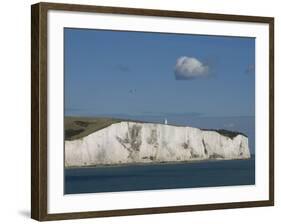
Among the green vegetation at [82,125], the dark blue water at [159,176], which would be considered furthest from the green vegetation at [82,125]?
the dark blue water at [159,176]

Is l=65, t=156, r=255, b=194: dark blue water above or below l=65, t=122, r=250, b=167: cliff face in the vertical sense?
below

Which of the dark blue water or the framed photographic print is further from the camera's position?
the dark blue water

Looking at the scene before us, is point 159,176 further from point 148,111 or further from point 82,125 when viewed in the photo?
point 82,125

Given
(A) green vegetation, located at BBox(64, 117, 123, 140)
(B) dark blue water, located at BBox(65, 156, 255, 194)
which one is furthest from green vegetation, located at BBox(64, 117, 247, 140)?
(B) dark blue water, located at BBox(65, 156, 255, 194)

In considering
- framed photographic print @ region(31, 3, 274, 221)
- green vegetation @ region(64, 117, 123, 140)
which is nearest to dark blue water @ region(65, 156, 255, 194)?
framed photographic print @ region(31, 3, 274, 221)

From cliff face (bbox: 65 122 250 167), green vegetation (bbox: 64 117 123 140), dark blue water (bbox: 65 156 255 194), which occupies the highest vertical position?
green vegetation (bbox: 64 117 123 140)

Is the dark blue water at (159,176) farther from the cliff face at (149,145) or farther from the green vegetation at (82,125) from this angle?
the green vegetation at (82,125)

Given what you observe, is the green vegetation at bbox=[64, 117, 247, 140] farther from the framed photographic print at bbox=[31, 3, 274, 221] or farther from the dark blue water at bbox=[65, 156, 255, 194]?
the dark blue water at bbox=[65, 156, 255, 194]
